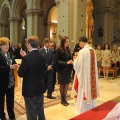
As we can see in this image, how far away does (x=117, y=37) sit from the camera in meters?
14.3

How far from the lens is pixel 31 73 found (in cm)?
306

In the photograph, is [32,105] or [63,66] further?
[63,66]

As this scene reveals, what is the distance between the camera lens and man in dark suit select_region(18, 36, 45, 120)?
9.87 feet

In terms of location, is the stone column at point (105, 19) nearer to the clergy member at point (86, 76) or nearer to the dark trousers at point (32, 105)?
the clergy member at point (86, 76)

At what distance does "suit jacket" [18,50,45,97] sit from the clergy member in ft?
4.16

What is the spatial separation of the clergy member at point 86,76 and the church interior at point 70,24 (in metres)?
0.53

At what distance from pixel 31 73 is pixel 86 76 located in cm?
146

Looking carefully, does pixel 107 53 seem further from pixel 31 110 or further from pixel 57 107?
pixel 31 110

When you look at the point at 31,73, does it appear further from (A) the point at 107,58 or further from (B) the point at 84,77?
(A) the point at 107,58

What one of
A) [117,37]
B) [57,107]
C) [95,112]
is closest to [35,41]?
[95,112]

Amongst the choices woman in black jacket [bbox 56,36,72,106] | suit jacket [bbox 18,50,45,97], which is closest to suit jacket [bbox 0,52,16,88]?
suit jacket [bbox 18,50,45,97]

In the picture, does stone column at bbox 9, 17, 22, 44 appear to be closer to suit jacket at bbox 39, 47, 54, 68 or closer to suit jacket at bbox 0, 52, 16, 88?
suit jacket at bbox 39, 47, 54, 68

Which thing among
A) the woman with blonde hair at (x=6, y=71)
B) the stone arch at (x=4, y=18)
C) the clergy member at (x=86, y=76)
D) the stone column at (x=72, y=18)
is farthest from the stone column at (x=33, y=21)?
the woman with blonde hair at (x=6, y=71)

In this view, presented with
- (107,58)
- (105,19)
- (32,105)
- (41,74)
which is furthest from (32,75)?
(105,19)
